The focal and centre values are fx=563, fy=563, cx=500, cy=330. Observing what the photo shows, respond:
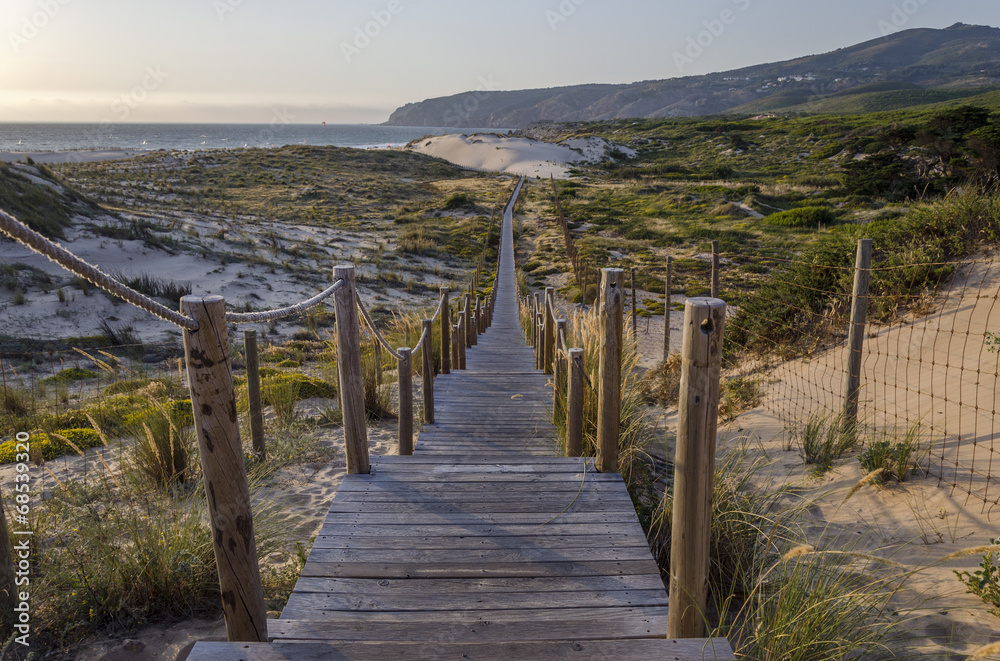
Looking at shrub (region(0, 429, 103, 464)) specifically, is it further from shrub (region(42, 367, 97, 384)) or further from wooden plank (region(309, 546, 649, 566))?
wooden plank (region(309, 546, 649, 566))

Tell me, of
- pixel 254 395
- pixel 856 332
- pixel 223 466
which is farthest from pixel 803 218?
pixel 223 466

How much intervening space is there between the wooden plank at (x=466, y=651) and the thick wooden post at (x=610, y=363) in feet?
4.68

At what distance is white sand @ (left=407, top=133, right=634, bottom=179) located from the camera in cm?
6600

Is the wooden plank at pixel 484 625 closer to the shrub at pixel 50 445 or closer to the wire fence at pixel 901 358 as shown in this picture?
the wire fence at pixel 901 358

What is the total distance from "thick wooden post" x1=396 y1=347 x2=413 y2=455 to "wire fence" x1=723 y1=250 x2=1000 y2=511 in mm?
3288

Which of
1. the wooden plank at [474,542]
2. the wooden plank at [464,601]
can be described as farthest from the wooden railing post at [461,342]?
the wooden plank at [464,601]

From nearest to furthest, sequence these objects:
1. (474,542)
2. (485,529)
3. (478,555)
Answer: (478,555) → (474,542) → (485,529)

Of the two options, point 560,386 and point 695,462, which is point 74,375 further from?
point 695,462

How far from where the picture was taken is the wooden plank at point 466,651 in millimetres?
1971

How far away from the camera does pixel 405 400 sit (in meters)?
4.25

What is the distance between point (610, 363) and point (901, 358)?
426 centimetres

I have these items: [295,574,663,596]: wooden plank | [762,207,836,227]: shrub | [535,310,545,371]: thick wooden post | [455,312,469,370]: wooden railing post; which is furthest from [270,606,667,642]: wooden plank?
[762,207,836,227]: shrub

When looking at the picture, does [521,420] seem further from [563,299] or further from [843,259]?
[563,299]

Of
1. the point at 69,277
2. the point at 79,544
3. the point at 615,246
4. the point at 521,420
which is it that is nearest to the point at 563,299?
the point at 615,246
